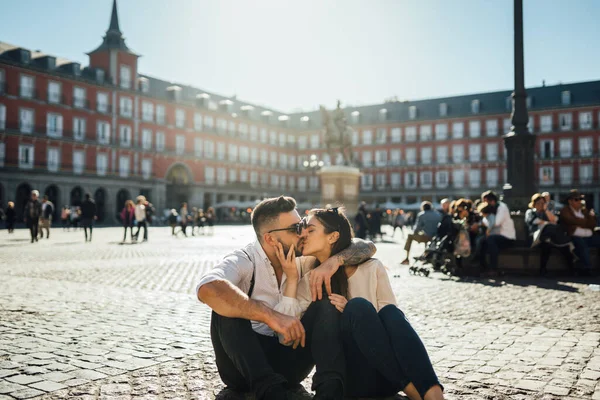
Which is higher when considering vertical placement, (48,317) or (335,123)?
(335,123)

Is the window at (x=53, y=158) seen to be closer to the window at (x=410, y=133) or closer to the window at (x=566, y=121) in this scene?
the window at (x=410, y=133)

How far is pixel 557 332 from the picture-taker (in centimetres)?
480

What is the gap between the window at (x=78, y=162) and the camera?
43.5 m

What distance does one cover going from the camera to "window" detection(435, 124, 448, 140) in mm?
60125

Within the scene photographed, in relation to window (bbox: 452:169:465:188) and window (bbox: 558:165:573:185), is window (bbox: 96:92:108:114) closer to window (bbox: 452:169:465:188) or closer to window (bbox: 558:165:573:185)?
window (bbox: 452:169:465:188)

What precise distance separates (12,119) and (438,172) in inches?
1619

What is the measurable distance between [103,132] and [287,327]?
1832 inches

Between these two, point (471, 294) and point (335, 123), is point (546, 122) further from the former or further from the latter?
point (471, 294)

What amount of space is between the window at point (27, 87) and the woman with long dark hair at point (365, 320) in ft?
141

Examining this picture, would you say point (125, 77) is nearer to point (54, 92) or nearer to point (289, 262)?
point (54, 92)

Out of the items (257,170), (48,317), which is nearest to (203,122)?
(257,170)

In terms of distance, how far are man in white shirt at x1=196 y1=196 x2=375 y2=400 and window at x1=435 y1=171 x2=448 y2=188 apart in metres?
58.9

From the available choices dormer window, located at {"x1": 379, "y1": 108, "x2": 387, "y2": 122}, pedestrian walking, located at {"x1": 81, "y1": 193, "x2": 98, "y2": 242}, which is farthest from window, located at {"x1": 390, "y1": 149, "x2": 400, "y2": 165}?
pedestrian walking, located at {"x1": 81, "y1": 193, "x2": 98, "y2": 242}

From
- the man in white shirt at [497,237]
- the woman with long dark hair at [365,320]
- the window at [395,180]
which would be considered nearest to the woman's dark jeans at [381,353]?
the woman with long dark hair at [365,320]
